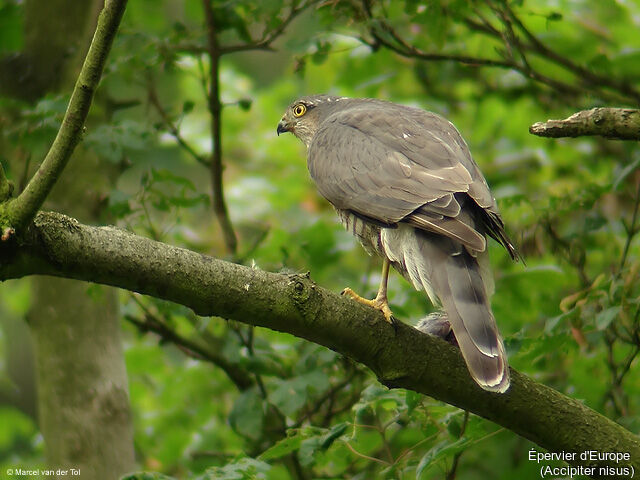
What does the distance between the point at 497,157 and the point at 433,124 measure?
2595 mm

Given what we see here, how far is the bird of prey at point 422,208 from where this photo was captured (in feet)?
8.96

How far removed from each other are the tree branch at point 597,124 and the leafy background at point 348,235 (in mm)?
797

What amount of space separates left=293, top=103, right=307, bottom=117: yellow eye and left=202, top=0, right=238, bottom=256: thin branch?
2.13ft

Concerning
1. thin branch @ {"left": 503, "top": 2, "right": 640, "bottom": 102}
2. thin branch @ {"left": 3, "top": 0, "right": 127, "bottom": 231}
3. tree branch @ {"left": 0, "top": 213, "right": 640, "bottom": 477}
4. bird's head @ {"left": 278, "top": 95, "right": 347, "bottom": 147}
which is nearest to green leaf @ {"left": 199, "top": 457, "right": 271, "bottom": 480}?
tree branch @ {"left": 0, "top": 213, "right": 640, "bottom": 477}

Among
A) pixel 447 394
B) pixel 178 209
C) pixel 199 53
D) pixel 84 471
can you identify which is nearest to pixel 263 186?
pixel 199 53

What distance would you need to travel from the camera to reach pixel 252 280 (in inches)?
89.0

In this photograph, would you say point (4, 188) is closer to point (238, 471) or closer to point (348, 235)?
point (238, 471)

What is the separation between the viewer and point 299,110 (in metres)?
4.70

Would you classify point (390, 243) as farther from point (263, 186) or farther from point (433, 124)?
point (263, 186)

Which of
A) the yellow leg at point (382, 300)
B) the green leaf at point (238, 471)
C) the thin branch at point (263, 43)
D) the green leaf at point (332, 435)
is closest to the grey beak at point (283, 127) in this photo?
the thin branch at point (263, 43)

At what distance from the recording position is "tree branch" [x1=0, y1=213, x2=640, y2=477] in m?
2.06

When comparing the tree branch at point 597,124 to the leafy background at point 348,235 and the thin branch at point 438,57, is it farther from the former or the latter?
the thin branch at point 438,57

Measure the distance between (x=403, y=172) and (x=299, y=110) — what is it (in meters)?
1.62

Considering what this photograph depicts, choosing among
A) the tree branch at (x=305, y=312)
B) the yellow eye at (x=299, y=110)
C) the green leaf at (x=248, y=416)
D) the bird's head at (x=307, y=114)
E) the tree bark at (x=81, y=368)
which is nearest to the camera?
the tree branch at (x=305, y=312)
